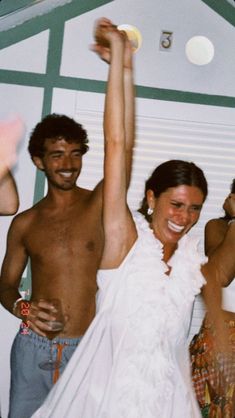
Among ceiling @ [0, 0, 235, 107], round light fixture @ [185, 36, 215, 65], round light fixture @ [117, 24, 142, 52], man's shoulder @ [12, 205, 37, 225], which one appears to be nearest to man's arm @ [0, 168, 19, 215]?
man's shoulder @ [12, 205, 37, 225]

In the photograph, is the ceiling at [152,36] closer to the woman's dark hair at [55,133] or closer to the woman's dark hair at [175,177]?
the woman's dark hair at [55,133]

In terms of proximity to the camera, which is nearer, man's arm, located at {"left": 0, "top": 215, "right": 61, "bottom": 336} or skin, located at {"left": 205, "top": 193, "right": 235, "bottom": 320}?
skin, located at {"left": 205, "top": 193, "right": 235, "bottom": 320}

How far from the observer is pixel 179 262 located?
215 centimetres

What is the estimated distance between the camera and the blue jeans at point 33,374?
2904mm

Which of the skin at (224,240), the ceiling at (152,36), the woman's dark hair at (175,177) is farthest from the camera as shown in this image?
the ceiling at (152,36)

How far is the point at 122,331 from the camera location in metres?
1.87

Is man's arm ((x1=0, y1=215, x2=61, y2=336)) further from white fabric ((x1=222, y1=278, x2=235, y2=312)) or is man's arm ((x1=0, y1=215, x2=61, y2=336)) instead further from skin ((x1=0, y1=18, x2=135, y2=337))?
white fabric ((x1=222, y1=278, x2=235, y2=312))

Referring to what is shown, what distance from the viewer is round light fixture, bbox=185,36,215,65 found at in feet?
12.9

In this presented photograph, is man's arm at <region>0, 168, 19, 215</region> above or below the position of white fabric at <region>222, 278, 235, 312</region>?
above

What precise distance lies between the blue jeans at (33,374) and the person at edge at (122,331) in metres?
0.92

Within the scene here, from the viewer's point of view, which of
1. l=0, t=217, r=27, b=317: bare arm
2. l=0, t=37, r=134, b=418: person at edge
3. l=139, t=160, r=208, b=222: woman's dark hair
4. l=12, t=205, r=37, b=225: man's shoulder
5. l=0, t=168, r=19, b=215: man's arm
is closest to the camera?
l=139, t=160, r=208, b=222: woman's dark hair

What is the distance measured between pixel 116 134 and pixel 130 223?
0.31 meters

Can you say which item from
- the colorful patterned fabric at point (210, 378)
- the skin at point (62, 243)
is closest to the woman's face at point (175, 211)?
the skin at point (62, 243)

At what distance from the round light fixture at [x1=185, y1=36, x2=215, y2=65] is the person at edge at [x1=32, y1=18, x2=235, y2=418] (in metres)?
2.09
